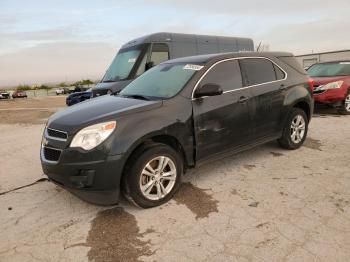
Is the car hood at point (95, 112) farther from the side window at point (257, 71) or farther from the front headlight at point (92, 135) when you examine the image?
the side window at point (257, 71)

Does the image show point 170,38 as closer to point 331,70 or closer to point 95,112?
point 331,70

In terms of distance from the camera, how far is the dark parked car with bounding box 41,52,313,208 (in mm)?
3381

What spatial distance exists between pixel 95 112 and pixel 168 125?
844 millimetres

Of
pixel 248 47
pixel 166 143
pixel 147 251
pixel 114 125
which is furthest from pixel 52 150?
pixel 248 47

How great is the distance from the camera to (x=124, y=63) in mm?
10227

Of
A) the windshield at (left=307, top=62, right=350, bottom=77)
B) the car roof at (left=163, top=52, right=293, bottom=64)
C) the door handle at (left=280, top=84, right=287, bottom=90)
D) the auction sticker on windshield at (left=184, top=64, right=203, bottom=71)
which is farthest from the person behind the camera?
the windshield at (left=307, top=62, right=350, bottom=77)

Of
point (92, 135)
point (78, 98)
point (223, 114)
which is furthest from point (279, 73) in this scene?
point (78, 98)

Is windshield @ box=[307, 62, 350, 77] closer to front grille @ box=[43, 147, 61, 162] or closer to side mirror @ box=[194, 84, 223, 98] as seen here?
side mirror @ box=[194, 84, 223, 98]

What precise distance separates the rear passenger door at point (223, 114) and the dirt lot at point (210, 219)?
0.54 m

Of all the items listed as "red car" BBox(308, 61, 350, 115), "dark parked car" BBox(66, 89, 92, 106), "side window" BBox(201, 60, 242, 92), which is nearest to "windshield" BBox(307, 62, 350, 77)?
"red car" BBox(308, 61, 350, 115)

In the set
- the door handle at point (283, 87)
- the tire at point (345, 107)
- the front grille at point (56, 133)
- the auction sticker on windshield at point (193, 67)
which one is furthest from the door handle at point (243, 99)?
the tire at point (345, 107)

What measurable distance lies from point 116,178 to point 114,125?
55 centimetres

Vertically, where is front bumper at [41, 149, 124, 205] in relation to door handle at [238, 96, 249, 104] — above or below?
below

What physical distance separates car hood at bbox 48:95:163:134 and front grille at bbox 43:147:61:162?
247mm
